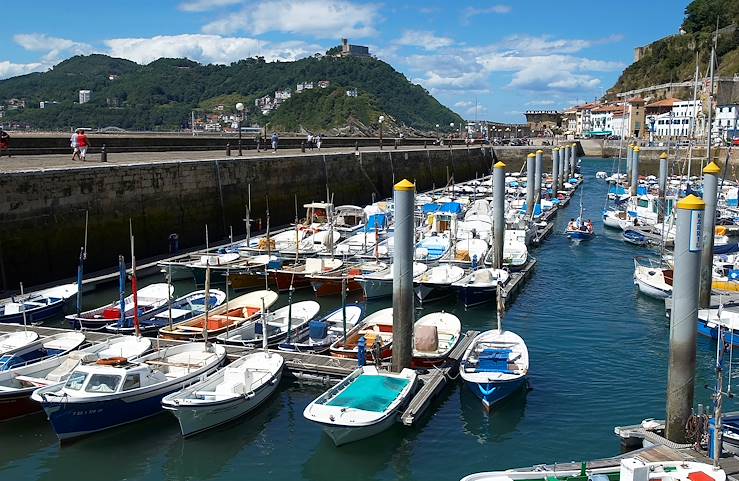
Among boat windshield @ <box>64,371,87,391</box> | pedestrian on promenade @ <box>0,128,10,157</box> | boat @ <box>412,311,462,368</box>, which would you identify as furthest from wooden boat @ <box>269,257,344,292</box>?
pedestrian on promenade @ <box>0,128,10,157</box>

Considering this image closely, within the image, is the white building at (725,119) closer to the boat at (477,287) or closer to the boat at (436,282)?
the boat at (436,282)

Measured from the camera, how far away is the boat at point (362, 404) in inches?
594

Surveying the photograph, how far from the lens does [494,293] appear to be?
27.6 m

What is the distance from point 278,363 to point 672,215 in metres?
27.7

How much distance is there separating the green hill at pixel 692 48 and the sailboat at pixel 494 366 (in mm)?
137653

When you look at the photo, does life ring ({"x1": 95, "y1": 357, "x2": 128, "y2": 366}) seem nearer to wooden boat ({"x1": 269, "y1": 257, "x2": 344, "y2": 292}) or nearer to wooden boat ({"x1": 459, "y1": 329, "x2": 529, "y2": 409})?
wooden boat ({"x1": 459, "y1": 329, "x2": 529, "y2": 409})

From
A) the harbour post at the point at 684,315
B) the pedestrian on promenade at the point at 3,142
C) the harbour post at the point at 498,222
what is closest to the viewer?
the harbour post at the point at 684,315

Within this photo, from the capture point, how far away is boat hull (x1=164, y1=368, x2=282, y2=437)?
51.5 feet

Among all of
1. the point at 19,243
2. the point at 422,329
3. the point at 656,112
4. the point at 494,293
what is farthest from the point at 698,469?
the point at 656,112

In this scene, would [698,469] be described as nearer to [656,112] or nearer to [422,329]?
[422,329]

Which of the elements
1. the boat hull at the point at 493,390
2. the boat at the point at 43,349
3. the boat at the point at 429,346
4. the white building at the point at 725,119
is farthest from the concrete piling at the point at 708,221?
the white building at the point at 725,119

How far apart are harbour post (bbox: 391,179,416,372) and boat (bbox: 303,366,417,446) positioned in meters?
0.61

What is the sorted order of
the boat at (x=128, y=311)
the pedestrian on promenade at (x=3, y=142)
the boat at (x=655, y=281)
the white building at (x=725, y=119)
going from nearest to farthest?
1. the boat at (x=128, y=311)
2. the boat at (x=655, y=281)
3. the pedestrian on promenade at (x=3, y=142)
4. the white building at (x=725, y=119)

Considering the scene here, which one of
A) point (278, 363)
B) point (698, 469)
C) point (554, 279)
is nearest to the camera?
point (698, 469)
